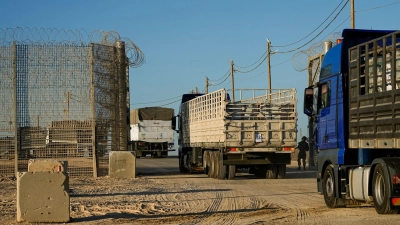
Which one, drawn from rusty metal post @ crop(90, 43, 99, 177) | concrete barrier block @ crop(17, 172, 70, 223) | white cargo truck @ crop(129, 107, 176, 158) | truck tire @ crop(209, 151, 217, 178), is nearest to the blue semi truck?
concrete barrier block @ crop(17, 172, 70, 223)

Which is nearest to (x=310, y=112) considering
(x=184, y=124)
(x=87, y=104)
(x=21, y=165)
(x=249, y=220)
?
(x=249, y=220)

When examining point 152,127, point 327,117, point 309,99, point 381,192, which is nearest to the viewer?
point 381,192

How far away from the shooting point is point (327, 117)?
15.8 metres

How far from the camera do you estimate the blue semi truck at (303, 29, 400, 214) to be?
1214 cm

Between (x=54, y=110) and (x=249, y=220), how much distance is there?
14589mm

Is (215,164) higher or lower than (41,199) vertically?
higher

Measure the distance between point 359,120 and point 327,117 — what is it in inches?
87.5

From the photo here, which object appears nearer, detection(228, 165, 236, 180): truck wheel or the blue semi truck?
the blue semi truck

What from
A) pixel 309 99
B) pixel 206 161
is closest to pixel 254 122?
pixel 206 161

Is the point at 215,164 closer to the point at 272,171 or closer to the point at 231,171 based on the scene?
the point at 231,171

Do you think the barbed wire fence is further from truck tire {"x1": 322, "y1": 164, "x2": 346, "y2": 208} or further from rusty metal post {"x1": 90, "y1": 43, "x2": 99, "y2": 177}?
truck tire {"x1": 322, "y1": 164, "x2": 346, "y2": 208}

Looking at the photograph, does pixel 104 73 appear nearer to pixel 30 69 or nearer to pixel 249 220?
pixel 30 69

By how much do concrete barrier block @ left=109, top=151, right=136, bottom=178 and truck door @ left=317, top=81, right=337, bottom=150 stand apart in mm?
11556

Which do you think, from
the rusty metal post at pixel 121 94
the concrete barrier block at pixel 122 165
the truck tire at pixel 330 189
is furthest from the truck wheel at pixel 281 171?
the truck tire at pixel 330 189
